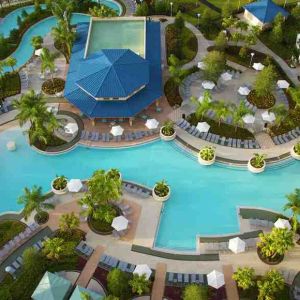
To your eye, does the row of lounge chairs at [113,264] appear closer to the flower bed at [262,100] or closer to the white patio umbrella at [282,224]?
the white patio umbrella at [282,224]

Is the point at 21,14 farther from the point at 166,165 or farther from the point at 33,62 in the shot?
the point at 166,165

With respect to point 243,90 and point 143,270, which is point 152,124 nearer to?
point 243,90

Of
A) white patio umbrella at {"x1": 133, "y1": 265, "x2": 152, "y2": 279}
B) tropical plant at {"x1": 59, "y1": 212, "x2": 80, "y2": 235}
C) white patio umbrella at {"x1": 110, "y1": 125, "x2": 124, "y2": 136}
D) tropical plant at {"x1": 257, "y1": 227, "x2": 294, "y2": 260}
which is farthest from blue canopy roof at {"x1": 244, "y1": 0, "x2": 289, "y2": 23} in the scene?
white patio umbrella at {"x1": 133, "y1": 265, "x2": 152, "y2": 279}

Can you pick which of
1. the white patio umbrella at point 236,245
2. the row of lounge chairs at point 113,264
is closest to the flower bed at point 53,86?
the row of lounge chairs at point 113,264

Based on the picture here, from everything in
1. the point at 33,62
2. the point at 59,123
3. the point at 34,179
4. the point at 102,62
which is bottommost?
the point at 34,179

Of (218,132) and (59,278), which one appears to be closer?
→ (59,278)

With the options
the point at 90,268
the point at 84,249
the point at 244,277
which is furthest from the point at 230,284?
the point at 84,249

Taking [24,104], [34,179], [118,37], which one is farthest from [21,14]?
[34,179]
